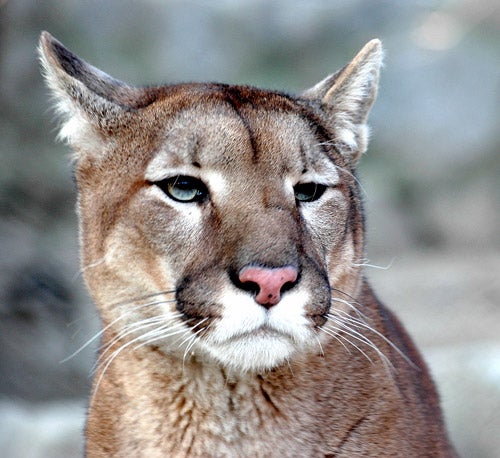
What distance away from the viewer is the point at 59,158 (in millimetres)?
10469

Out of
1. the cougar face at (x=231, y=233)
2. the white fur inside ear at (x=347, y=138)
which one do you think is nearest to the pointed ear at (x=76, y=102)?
the cougar face at (x=231, y=233)

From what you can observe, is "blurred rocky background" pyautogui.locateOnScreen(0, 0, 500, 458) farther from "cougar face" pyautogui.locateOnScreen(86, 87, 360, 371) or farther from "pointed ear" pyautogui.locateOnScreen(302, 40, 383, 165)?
"cougar face" pyautogui.locateOnScreen(86, 87, 360, 371)

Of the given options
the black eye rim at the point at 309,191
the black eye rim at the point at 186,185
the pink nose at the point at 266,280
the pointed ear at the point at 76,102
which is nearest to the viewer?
the pink nose at the point at 266,280

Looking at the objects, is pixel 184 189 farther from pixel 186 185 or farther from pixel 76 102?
pixel 76 102

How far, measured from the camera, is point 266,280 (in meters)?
3.30

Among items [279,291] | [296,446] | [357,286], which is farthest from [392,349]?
[279,291]

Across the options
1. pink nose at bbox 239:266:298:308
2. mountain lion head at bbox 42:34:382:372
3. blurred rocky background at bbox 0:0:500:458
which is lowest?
pink nose at bbox 239:266:298:308

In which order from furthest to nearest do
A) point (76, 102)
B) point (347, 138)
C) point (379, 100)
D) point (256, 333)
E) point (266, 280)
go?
point (379, 100)
point (347, 138)
point (76, 102)
point (256, 333)
point (266, 280)

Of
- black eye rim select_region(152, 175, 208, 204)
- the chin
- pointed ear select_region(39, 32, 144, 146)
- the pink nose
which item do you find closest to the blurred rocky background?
pointed ear select_region(39, 32, 144, 146)

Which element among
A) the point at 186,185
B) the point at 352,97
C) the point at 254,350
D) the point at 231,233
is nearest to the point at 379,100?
the point at 352,97

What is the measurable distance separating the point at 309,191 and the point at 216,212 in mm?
421

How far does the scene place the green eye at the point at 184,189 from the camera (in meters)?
3.67

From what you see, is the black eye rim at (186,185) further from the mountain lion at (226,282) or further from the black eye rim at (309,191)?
the black eye rim at (309,191)

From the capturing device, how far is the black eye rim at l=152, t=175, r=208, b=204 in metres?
3.67
